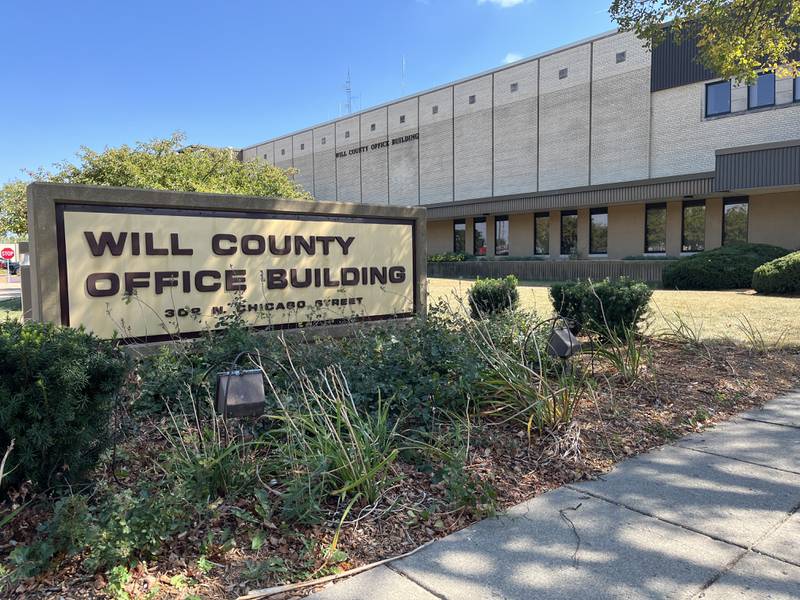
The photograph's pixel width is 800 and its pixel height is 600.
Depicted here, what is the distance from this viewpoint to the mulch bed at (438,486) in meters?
2.50

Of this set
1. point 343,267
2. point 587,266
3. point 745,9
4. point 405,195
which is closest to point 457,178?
point 405,195

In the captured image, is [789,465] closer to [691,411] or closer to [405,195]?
[691,411]

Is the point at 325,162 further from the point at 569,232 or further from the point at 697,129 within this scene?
the point at 697,129

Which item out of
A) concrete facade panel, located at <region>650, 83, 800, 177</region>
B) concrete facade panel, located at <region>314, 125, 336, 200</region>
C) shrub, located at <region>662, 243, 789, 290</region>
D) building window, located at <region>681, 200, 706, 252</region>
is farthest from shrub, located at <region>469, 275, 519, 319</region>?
concrete facade panel, located at <region>314, 125, 336, 200</region>

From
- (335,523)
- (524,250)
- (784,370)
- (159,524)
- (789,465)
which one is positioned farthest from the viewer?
(524,250)

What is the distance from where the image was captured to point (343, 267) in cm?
691

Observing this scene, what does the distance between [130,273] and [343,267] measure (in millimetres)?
2409

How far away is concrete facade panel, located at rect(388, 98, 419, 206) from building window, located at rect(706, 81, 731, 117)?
18498mm

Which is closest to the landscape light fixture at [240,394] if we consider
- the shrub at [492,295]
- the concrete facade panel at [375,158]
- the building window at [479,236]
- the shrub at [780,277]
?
the shrub at [492,295]

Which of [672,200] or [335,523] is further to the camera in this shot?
[672,200]

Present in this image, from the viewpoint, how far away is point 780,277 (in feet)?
53.0

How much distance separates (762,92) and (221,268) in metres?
25.6

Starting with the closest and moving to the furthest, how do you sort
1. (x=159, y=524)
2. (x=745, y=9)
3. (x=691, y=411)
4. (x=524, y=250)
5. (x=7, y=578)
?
1. (x=7, y=578)
2. (x=159, y=524)
3. (x=691, y=411)
4. (x=745, y=9)
5. (x=524, y=250)

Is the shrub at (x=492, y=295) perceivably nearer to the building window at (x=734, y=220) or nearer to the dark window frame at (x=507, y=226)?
the building window at (x=734, y=220)
